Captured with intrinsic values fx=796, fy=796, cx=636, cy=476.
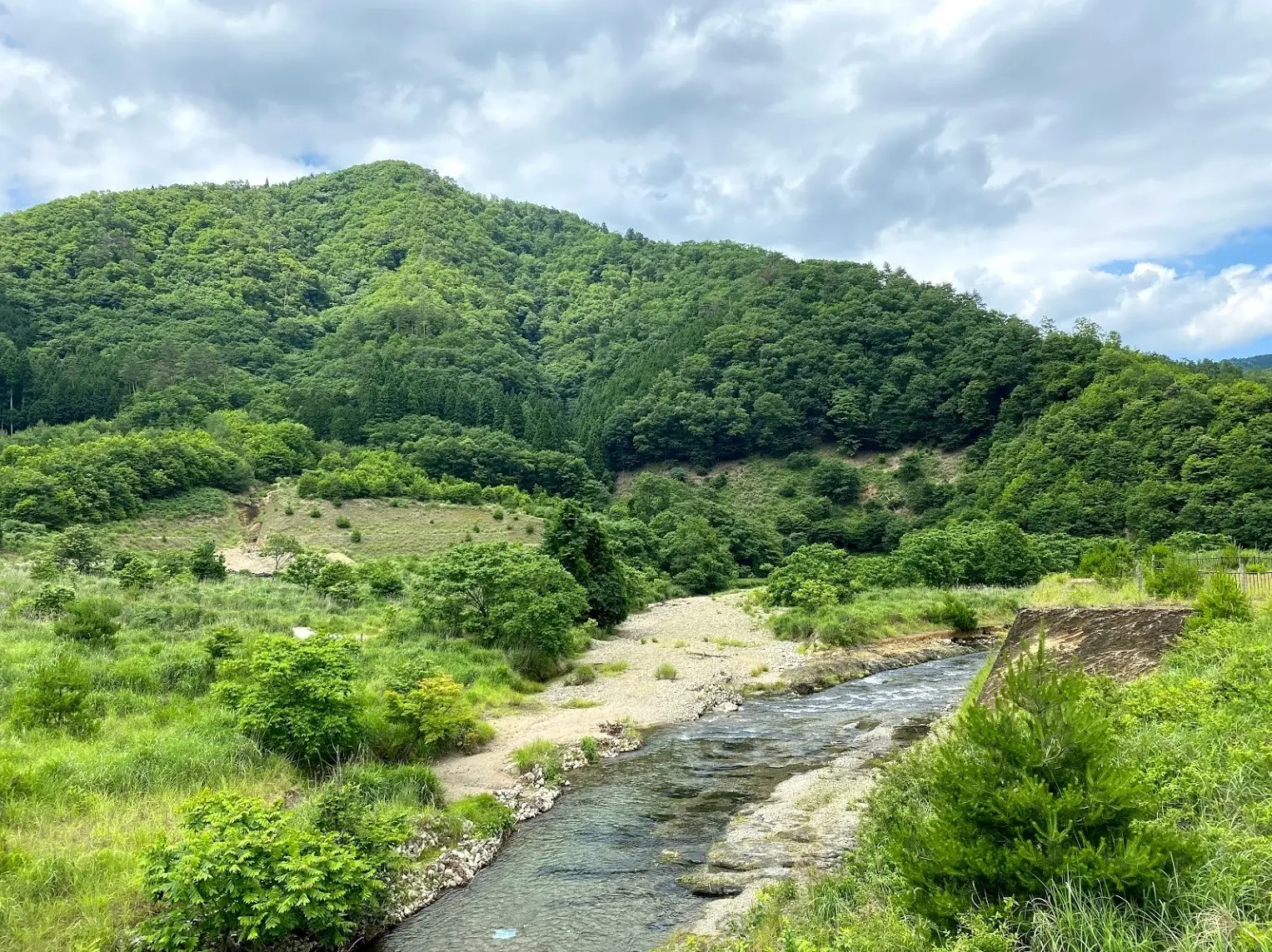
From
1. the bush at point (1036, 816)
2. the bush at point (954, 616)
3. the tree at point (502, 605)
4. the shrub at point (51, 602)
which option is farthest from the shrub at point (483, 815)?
the bush at point (954, 616)

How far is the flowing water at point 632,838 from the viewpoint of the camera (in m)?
10.8

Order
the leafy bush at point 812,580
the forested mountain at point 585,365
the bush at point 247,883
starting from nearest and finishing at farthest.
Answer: the bush at point 247,883, the leafy bush at point 812,580, the forested mountain at point 585,365

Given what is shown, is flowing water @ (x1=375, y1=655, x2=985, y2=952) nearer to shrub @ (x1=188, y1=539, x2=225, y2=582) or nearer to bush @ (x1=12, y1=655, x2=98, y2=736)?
bush @ (x1=12, y1=655, x2=98, y2=736)

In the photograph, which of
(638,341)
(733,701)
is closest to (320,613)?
(733,701)

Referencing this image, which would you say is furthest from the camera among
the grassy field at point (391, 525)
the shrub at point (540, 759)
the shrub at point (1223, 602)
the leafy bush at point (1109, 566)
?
the grassy field at point (391, 525)

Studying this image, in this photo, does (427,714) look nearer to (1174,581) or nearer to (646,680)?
(646,680)

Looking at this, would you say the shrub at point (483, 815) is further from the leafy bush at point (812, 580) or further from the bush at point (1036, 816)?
the leafy bush at point (812, 580)

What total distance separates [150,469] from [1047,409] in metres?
88.3

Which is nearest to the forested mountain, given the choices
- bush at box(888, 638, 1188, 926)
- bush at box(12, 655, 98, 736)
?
bush at box(888, 638, 1188, 926)

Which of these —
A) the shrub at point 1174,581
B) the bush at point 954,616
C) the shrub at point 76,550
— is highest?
the shrub at point 76,550

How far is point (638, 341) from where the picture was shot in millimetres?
142875

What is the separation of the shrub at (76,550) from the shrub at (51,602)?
576 inches

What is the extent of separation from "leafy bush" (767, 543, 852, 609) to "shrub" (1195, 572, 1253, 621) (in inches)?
1031

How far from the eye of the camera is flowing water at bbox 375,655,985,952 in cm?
1076
